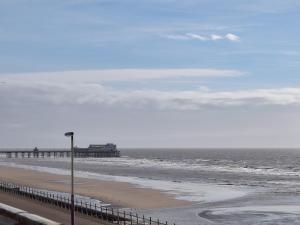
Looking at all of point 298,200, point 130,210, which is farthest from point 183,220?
point 298,200

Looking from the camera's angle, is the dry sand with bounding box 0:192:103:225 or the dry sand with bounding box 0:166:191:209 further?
the dry sand with bounding box 0:166:191:209

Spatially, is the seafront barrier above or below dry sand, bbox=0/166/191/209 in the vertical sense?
above

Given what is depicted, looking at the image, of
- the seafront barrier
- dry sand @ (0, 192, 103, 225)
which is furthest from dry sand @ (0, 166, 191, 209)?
the seafront barrier

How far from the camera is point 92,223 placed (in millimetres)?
37875

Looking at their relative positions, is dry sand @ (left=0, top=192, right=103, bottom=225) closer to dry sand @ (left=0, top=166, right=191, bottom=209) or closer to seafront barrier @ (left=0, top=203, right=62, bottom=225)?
dry sand @ (left=0, top=166, right=191, bottom=209)

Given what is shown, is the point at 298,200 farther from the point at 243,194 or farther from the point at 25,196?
the point at 25,196

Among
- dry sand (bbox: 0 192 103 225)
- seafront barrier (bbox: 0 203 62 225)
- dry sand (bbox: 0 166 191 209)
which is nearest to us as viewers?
seafront barrier (bbox: 0 203 62 225)

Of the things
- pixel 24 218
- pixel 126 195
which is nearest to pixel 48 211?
pixel 24 218

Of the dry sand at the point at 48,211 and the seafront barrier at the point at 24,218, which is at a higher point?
the seafront barrier at the point at 24,218

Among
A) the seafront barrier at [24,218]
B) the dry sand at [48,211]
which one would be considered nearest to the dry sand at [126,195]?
the dry sand at [48,211]

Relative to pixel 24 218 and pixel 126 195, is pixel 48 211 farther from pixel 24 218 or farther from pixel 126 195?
pixel 126 195

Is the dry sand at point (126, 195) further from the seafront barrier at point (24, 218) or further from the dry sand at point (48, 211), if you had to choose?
the seafront barrier at point (24, 218)

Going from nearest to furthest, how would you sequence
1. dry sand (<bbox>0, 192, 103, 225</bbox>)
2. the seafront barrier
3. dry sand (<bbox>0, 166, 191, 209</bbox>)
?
the seafront barrier → dry sand (<bbox>0, 192, 103, 225</bbox>) → dry sand (<bbox>0, 166, 191, 209</bbox>)

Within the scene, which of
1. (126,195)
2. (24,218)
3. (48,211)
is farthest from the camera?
(126,195)
